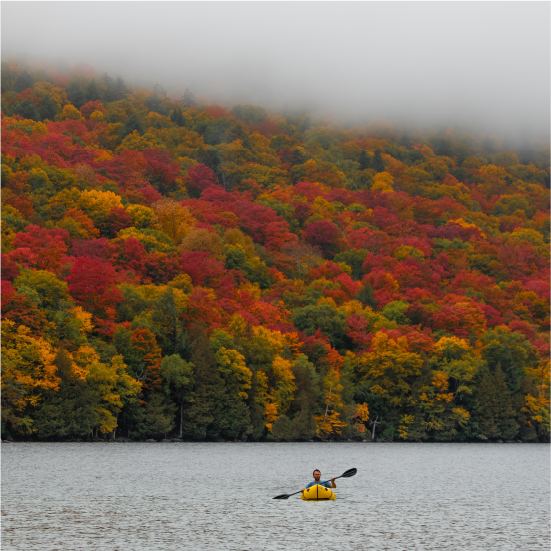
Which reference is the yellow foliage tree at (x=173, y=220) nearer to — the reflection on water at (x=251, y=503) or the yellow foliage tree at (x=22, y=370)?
the yellow foliage tree at (x=22, y=370)

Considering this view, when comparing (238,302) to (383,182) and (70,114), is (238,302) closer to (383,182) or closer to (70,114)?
(70,114)

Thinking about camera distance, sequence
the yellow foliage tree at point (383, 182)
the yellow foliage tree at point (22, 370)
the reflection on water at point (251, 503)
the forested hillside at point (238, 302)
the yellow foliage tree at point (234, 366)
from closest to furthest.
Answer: the reflection on water at point (251, 503), the yellow foliage tree at point (22, 370), the forested hillside at point (238, 302), the yellow foliage tree at point (234, 366), the yellow foliage tree at point (383, 182)

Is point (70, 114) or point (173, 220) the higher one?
point (70, 114)

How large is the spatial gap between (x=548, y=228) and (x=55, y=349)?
13315cm

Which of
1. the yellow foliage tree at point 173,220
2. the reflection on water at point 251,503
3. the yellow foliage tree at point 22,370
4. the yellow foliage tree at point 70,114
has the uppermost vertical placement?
the yellow foliage tree at point 70,114

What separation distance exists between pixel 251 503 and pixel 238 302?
6099 cm

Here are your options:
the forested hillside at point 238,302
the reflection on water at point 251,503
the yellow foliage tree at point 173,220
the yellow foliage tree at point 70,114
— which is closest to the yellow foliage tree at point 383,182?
the forested hillside at point 238,302

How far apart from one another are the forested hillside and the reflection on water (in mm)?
9481

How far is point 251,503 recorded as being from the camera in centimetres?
3619

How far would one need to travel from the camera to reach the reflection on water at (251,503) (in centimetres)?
2720

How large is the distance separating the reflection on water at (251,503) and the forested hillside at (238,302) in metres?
9.48

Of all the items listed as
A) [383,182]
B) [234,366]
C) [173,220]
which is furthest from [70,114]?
[234,366]

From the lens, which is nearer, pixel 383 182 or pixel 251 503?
pixel 251 503

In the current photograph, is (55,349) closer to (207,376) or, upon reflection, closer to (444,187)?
(207,376)
